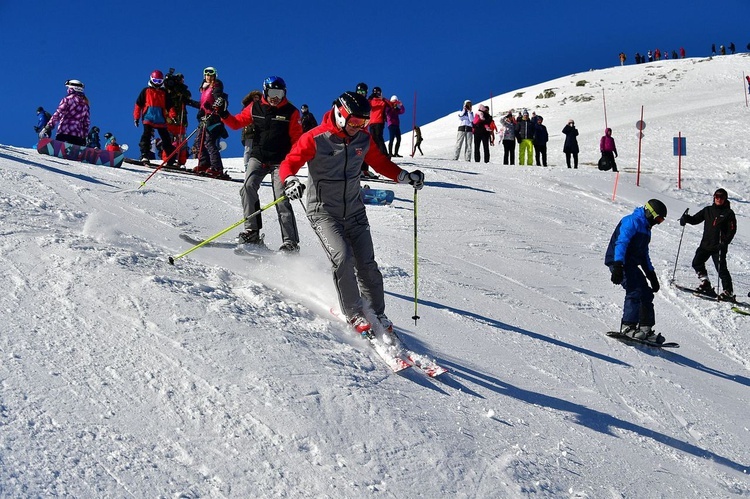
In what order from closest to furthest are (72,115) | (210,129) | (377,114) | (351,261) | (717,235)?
(351,261) < (717,235) < (210,129) < (72,115) < (377,114)

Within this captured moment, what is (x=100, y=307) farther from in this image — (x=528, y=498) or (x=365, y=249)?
(x=528, y=498)

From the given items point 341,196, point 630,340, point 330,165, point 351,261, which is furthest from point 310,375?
point 630,340

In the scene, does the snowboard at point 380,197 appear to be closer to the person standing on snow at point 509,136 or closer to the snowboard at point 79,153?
the snowboard at point 79,153

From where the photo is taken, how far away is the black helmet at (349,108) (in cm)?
537

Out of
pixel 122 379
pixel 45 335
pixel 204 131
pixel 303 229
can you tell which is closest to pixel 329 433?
pixel 122 379

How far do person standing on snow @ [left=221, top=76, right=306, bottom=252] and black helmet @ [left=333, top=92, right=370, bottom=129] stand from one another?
2.23 m

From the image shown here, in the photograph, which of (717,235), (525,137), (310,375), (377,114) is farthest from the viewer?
(525,137)

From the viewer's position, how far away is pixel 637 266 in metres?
8.17

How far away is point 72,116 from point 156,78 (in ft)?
5.57

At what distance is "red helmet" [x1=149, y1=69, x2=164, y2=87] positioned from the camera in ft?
46.9

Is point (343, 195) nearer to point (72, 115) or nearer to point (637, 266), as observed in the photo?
point (637, 266)

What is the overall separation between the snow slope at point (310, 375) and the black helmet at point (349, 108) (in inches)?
60.7

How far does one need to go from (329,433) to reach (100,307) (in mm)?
1997

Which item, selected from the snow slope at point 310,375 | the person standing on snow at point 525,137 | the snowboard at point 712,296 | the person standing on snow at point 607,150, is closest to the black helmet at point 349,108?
the snow slope at point 310,375
